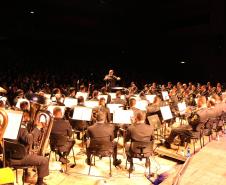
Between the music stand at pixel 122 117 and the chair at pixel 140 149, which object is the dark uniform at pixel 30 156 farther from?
the music stand at pixel 122 117

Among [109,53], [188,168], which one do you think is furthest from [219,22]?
[188,168]

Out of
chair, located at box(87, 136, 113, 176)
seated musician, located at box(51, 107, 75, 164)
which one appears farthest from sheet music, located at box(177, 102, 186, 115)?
seated musician, located at box(51, 107, 75, 164)

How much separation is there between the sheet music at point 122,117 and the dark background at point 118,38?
531 inches

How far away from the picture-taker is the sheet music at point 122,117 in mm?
7129

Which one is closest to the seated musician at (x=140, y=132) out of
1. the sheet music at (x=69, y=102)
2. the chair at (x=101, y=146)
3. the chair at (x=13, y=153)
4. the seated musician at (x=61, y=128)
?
the chair at (x=101, y=146)

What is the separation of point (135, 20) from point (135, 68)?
4.04m

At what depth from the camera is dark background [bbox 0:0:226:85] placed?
67.0 feet

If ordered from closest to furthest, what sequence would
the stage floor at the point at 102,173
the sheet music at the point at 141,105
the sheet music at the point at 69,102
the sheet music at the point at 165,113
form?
the stage floor at the point at 102,173
the sheet music at the point at 165,113
the sheet music at the point at 69,102
the sheet music at the point at 141,105

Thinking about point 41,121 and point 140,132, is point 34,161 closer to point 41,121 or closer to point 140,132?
point 41,121

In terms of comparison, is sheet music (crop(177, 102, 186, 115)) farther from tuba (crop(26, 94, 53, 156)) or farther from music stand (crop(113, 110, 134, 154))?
tuba (crop(26, 94, 53, 156))

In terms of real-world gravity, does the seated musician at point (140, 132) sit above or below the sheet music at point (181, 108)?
below

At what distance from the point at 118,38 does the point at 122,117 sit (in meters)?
17.5

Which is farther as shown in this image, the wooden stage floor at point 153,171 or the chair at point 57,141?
the chair at point 57,141

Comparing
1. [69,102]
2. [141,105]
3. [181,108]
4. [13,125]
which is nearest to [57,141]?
[13,125]
